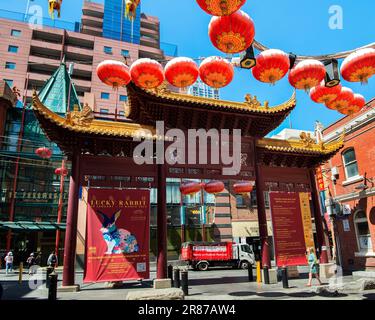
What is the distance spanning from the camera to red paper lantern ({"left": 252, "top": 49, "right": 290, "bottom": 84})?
22.8 ft

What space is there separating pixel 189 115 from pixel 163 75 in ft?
14.6

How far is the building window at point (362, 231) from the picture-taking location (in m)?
15.7

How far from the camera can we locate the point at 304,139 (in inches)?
572

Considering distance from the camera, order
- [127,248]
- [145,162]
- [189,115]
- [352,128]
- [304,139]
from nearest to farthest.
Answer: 1. [127,248]
2. [145,162]
3. [189,115]
4. [304,139]
5. [352,128]

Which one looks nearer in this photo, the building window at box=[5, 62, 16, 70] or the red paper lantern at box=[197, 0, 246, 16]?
the red paper lantern at box=[197, 0, 246, 16]

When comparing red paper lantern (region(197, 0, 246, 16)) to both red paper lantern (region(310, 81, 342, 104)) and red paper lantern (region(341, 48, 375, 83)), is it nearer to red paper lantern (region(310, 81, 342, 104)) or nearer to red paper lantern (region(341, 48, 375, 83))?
red paper lantern (region(341, 48, 375, 83))

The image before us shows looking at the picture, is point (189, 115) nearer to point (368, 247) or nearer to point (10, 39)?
point (368, 247)

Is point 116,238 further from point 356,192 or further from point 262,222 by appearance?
point 356,192

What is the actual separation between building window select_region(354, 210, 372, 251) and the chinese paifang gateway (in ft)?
12.9

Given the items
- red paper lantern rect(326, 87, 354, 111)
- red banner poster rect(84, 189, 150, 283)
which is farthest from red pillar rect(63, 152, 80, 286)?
red paper lantern rect(326, 87, 354, 111)

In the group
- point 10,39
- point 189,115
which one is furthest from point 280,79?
point 10,39

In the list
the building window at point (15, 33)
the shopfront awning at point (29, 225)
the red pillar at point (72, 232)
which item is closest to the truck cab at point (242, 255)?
the shopfront awning at point (29, 225)

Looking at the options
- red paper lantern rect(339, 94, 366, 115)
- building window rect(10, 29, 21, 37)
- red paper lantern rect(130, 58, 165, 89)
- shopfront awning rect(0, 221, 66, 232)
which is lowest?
shopfront awning rect(0, 221, 66, 232)

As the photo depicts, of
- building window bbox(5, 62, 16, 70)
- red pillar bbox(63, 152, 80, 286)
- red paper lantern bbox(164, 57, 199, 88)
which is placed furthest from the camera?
building window bbox(5, 62, 16, 70)
